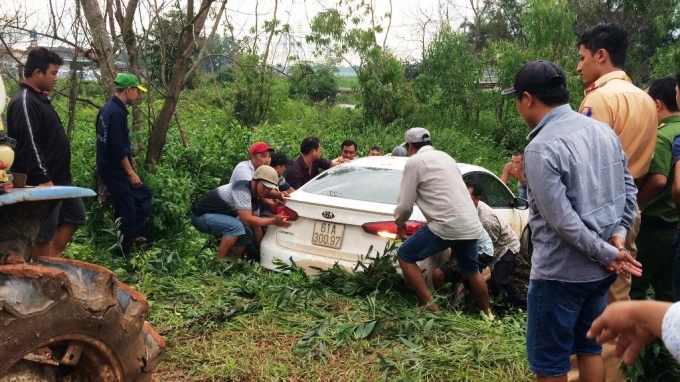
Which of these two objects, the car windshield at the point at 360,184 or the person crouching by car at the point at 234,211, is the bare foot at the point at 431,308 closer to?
the car windshield at the point at 360,184

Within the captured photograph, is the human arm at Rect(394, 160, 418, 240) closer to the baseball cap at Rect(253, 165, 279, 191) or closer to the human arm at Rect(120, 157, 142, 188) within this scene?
the baseball cap at Rect(253, 165, 279, 191)

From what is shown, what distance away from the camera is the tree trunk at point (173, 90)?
720 cm

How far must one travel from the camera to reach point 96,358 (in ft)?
10.1

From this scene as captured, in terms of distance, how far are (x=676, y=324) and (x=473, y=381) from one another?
252cm

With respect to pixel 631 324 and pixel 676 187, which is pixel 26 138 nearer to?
pixel 676 187

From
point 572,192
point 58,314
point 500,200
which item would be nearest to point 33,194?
point 58,314

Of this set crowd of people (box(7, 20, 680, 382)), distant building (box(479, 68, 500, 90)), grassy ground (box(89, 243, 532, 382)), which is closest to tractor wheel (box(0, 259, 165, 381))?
grassy ground (box(89, 243, 532, 382))

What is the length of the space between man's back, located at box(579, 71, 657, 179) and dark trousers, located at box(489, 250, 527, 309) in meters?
2.25

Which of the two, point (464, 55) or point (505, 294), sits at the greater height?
point (464, 55)

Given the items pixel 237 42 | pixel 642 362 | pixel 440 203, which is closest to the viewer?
pixel 642 362

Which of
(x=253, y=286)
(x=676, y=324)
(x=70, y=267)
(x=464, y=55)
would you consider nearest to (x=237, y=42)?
(x=253, y=286)

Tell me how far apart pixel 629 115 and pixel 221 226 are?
Answer: 4.09m

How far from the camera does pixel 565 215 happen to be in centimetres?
303

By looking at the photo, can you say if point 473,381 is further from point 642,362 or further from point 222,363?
point 222,363
